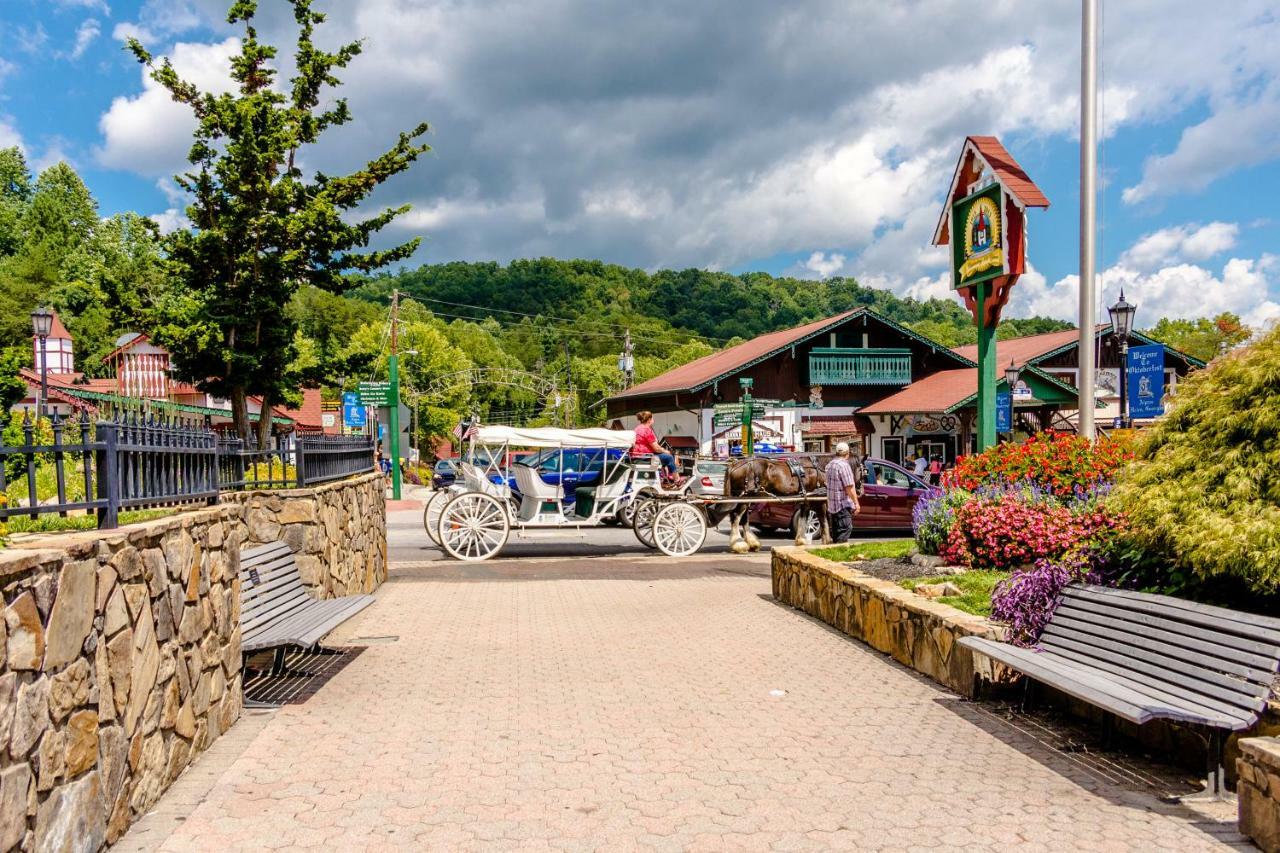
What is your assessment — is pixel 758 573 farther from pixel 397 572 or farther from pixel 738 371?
pixel 738 371

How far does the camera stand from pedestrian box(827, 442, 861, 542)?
49.3 ft

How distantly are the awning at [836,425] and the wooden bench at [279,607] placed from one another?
104ft

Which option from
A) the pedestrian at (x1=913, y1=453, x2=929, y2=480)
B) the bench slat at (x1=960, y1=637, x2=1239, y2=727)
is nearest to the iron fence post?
the bench slat at (x1=960, y1=637, x2=1239, y2=727)

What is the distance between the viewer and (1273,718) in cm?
463

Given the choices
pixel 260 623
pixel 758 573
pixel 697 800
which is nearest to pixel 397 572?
pixel 758 573

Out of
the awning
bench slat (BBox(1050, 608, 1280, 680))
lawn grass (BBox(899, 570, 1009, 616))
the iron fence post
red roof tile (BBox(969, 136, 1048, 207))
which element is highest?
red roof tile (BBox(969, 136, 1048, 207))

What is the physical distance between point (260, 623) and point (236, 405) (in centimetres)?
1206

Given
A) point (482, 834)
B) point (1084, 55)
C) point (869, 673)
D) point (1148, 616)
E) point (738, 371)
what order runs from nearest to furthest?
1. point (482, 834)
2. point (1148, 616)
3. point (869, 673)
4. point (1084, 55)
5. point (738, 371)

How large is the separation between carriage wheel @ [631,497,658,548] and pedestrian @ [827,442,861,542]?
2.92 m

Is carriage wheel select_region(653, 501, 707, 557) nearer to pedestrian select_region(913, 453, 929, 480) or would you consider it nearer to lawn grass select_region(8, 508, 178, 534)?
lawn grass select_region(8, 508, 178, 534)

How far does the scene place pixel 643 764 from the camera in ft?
18.2

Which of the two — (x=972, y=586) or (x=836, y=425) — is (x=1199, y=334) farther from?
(x=972, y=586)

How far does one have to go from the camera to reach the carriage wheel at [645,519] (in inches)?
655

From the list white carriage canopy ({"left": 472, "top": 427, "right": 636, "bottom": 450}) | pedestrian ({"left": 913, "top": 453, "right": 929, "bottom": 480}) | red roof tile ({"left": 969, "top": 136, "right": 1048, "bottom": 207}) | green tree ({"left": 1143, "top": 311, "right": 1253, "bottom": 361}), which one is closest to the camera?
red roof tile ({"left": 969, "top": 136, "right": 1048, "bottom": 207})
